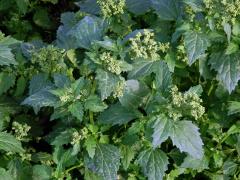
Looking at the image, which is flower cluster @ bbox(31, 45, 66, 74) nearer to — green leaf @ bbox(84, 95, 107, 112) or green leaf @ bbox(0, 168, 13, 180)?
green leaf @ bbox(84, 95, 107, 112)

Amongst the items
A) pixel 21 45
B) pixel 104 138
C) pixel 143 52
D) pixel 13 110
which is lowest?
pixel 13 110

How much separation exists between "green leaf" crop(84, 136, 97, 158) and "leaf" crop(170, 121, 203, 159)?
2.18 feet

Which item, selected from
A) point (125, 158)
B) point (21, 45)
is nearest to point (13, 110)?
point (21, 45)

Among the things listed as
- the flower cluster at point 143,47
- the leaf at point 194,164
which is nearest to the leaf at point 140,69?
the flower cluster at point 143,47

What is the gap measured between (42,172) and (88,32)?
122 cm

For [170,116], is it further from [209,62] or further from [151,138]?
[209,62]

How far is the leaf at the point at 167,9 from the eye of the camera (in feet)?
13.6

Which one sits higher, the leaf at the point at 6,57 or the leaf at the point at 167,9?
the leaf at the point at 167,9

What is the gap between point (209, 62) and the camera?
412cm

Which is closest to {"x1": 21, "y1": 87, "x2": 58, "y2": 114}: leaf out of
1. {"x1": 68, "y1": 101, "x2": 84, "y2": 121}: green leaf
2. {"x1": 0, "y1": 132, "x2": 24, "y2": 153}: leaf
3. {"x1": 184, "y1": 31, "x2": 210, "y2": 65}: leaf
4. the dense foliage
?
the dense foliage

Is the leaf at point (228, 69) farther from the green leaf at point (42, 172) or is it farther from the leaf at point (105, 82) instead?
the green leaf at point (42, 172)

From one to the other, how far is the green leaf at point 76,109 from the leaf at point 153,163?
0.69m

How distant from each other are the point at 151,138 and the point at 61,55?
40.8 inches

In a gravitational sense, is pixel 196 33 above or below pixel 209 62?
above
